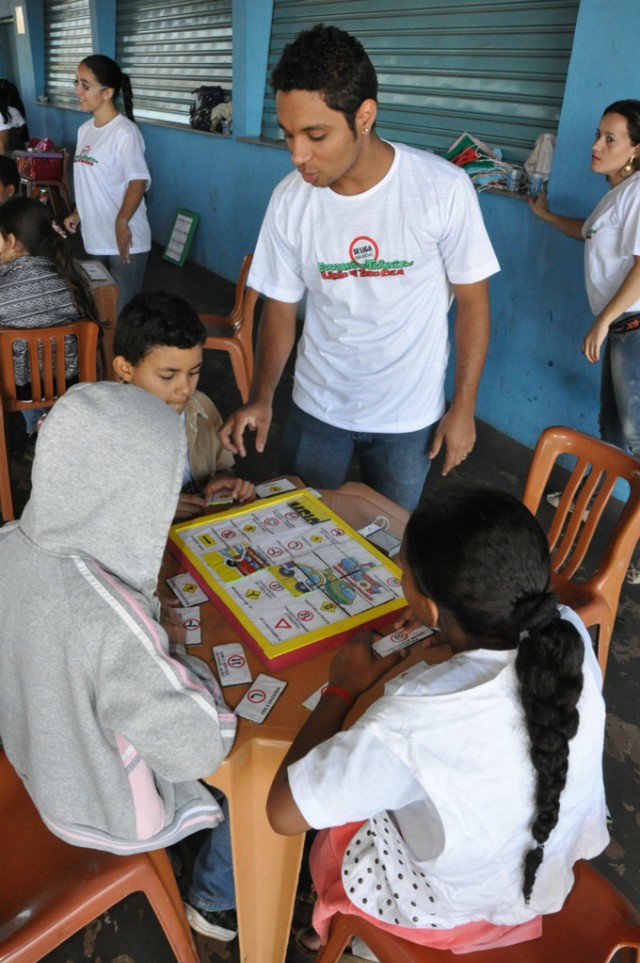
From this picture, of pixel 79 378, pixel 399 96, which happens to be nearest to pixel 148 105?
pixel 399 96

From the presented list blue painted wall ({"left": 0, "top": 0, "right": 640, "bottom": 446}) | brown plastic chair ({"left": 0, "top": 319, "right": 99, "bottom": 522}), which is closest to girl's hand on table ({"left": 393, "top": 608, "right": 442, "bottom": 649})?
brown plastic chair ({"left": 0, "top": 319, "right": 99, "bottom": 522})

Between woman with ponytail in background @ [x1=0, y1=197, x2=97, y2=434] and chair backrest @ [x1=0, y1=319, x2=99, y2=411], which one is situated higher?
woman with ponytail in background @ [x1=0, y1=197, x2=97, y2=434]

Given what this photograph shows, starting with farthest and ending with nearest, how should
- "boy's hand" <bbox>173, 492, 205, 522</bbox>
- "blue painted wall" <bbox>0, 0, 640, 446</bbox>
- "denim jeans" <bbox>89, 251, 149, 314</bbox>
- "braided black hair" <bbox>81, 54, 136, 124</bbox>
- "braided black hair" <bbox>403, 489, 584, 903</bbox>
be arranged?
"denim jeans" <bbox>89, 251, 149, 314</bbox> → "braided black hair" <bbox>81, 54, 136, 124</bbox> → "blue painted wall" <bbox>0, 0, 640, 446</bbox> → "boy's hand" <bbox>173, 492, 205, 522</bbox> → "braided black hair" <bbox>403, 489, 584, 903</bbox>

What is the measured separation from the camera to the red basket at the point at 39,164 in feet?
24.8

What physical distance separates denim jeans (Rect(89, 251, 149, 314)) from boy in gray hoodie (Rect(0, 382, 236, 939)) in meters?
3.06

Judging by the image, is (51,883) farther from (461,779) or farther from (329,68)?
(329,68)

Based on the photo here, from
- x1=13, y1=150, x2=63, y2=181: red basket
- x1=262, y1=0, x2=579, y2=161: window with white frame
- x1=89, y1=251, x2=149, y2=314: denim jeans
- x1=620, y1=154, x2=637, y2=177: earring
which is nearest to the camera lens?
x1=620, y1=154, x2=637, y2=177: earring

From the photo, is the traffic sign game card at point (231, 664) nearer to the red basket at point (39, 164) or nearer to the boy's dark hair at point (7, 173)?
the boy's dark hair at point (7, 173)

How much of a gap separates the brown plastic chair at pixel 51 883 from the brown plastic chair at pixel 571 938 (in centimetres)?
31

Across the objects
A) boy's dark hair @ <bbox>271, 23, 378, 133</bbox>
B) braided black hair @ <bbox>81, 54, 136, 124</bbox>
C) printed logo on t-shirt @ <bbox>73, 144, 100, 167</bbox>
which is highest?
braided black hair @ <bbox>81, 54, 136, 124</bbox>

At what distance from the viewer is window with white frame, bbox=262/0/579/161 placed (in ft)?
11.6

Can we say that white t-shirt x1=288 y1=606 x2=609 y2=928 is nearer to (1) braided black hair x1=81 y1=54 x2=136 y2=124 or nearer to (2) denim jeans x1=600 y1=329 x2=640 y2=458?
(2) denim jeans x1=600 y1=329 x2=640 y2=458

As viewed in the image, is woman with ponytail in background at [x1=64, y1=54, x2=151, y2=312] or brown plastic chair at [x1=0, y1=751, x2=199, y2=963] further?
woman with ponytail in background at [x1=64, y1=54, x2=151, y2=312]

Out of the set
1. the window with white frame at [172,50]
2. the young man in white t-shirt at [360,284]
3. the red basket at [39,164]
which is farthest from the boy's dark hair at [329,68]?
the red basket at [39,164]
